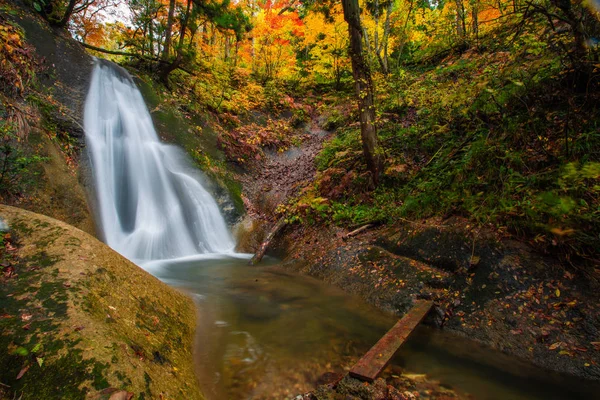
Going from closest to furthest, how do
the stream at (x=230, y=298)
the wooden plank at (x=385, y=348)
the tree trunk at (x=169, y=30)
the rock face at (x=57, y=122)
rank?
1. the wooden plank at (x=385, y=348)
2. the stream at (x=230, y=298)
3. the rock face at (x=57, y=122)
4. the tree trunk at (x=169, y=30)

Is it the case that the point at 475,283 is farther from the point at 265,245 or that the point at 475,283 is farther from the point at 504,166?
the point at 265,245

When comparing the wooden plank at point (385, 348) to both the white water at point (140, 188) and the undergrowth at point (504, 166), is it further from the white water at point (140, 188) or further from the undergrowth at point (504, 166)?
the white water at point (140, 188)

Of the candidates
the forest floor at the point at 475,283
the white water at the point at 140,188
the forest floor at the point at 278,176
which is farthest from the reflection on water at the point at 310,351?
the forest floor at the point at 278,176

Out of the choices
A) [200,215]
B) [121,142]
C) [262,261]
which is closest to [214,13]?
[121,142]

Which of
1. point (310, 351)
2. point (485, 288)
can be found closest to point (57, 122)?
point (310, 351)

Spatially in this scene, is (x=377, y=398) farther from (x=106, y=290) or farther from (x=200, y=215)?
(x=200, y=215)

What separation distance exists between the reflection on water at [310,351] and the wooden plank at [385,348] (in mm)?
241

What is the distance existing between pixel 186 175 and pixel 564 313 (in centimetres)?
883

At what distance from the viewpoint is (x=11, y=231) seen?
2.97m

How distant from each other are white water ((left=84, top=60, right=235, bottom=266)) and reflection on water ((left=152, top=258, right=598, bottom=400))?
9.02 ft

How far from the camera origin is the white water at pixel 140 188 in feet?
23.0

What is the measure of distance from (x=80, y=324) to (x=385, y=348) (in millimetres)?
2496

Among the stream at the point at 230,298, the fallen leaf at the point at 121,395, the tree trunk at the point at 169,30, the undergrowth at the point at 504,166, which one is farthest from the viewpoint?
the tree trunk at the point at 169,30

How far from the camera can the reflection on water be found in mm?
2730
